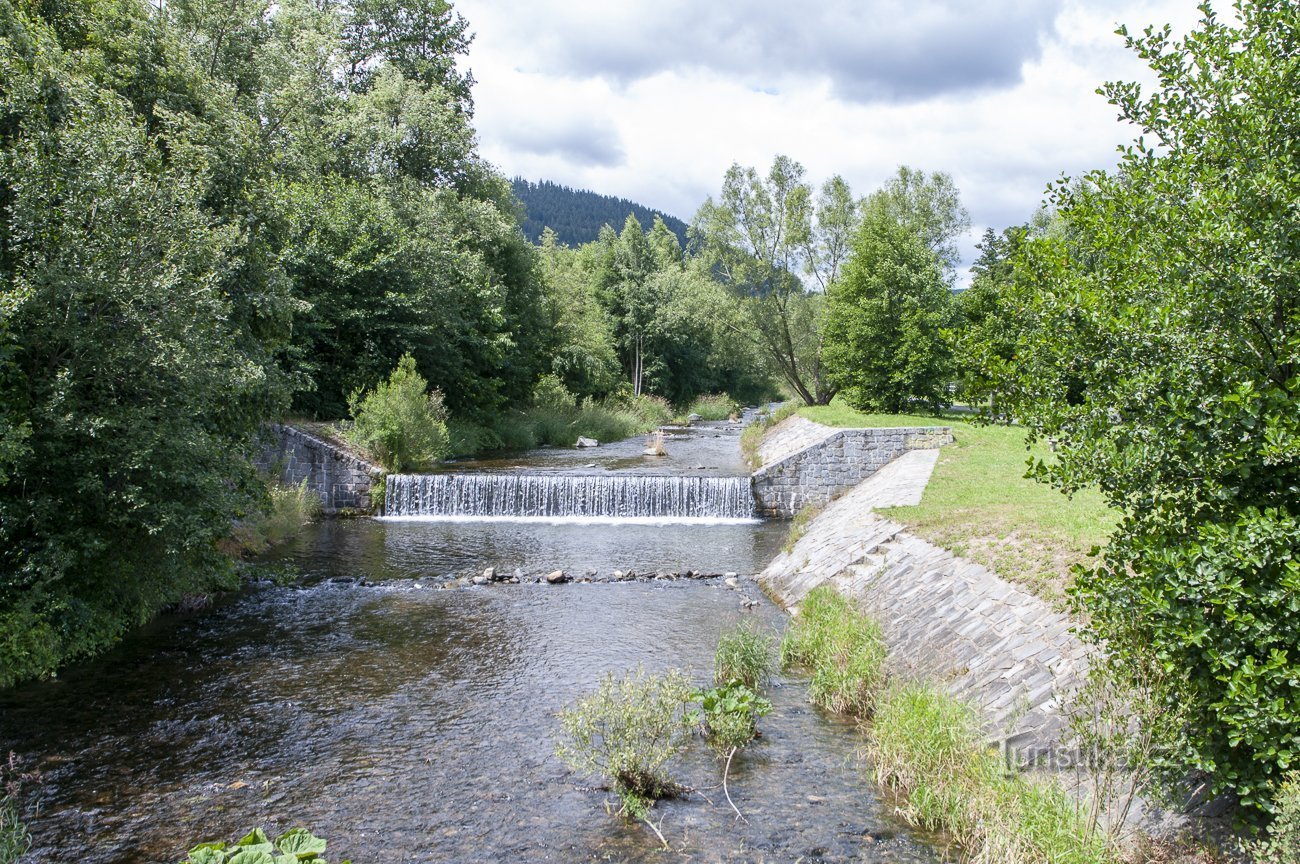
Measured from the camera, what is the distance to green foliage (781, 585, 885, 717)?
26.3 ft

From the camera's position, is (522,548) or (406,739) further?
(522,548)

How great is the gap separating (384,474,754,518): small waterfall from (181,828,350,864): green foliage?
15.9 meters

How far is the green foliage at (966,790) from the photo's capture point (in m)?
4.84

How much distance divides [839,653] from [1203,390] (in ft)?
16.5

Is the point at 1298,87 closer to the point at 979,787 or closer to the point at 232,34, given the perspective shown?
the point at 979,787

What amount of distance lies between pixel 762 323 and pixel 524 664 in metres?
28.0

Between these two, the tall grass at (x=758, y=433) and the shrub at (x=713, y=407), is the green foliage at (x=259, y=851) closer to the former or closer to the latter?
the tall grass at (x=758, y=433)

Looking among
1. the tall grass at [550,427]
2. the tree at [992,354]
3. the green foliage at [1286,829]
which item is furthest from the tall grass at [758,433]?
the green foliage at [1286,829]

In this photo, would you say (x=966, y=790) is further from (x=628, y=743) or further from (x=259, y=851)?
(x=259, y=851)

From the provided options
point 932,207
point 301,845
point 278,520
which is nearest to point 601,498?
point 278,520

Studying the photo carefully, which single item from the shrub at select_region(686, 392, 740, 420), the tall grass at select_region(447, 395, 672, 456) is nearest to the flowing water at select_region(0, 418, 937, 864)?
the tall grass at select_region(447, 395, 672, 456)

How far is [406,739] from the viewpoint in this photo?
7391mm

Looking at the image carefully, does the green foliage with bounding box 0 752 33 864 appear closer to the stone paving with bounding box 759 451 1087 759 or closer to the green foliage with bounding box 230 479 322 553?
the stone paving with bounding box 759 451 1087 759

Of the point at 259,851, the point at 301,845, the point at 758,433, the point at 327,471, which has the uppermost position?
the point at 758,433
